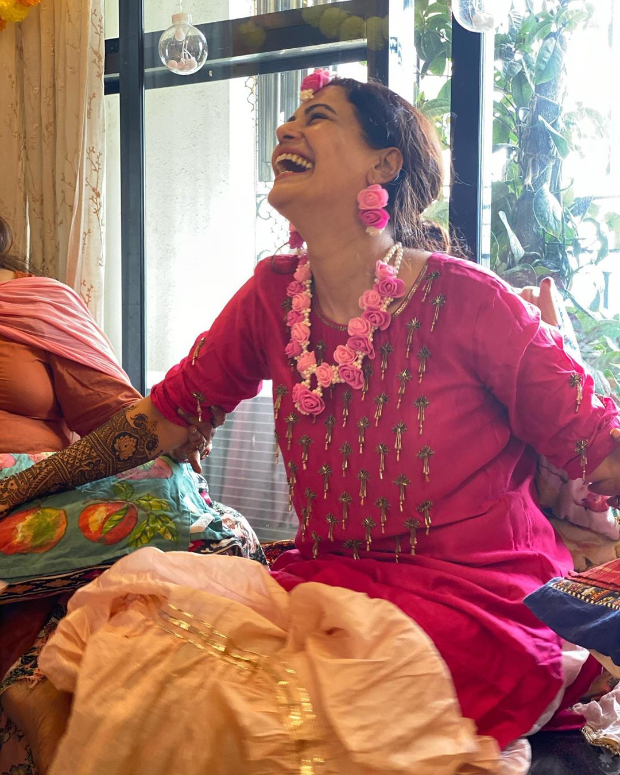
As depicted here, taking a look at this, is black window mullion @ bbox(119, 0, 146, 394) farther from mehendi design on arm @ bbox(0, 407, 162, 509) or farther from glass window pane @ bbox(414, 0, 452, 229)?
mehendi design on arm @ bbox(0, 407, 162, 509)

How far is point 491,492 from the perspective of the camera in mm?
1252

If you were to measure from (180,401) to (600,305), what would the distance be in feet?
3.71

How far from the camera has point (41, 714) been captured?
3.76 feet

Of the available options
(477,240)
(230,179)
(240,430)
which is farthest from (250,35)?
(240,430)

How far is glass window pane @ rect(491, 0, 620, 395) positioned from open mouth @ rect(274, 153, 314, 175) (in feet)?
3.15

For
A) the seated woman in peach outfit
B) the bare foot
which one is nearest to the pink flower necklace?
the bare foot

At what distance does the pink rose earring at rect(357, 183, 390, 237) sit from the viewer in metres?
1.31

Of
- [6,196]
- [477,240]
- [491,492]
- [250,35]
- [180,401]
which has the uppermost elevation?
[250,35]

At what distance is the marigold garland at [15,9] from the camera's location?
2820mm

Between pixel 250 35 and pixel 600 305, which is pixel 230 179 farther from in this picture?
pixel 600 305

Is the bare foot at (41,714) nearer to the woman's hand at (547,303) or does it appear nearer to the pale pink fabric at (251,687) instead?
the pale pink fabric at (251,687)

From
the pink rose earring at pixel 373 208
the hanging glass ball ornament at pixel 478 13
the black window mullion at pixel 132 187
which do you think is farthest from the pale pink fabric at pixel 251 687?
the black window mullion at pixel 132 187

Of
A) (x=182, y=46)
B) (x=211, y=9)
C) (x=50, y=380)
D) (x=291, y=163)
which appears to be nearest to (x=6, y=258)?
(x=50, y=380)

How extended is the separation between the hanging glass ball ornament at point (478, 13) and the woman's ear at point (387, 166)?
0.80 m
